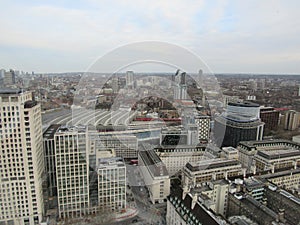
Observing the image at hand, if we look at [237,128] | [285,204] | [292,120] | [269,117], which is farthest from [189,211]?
[292,120]

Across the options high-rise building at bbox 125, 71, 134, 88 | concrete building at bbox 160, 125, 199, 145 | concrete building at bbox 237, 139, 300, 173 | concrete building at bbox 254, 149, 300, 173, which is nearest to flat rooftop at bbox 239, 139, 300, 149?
concrete building at bbox 237, 139, 300, 173

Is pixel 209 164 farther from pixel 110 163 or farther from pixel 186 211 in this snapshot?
pixel 110 163

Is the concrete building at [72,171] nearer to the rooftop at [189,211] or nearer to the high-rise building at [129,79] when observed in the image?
the high-rise building at [129,79]

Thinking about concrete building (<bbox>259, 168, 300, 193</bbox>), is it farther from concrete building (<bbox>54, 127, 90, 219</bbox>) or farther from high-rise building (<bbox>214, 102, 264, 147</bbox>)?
concrete building (<bbox>54, 127, 90, 219</bbox>)

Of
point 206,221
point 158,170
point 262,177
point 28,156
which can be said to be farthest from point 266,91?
point 28,156

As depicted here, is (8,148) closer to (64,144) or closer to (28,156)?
(28,156)

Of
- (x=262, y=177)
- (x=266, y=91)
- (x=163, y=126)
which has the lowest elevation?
(x=262, y=177)
